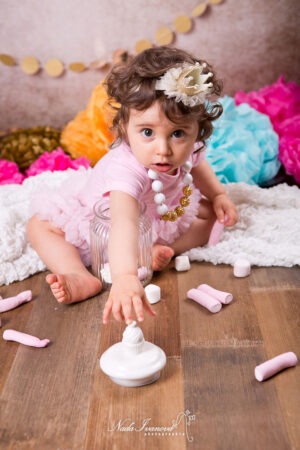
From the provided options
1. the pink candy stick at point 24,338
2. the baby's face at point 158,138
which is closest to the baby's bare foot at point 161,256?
the baby's face at point 158,138

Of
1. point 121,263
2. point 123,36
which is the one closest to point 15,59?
point 123,36

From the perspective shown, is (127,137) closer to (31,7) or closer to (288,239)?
(288,239)

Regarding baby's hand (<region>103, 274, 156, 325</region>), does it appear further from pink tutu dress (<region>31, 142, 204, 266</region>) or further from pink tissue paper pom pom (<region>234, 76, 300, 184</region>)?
pink tissue paper pom pom (<region>234, 76, 300, 184</region>)

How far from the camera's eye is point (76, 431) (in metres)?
1.05

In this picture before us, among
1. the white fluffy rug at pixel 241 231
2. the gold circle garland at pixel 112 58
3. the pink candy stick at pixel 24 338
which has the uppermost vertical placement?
the gold circle garland at pixel 112 58

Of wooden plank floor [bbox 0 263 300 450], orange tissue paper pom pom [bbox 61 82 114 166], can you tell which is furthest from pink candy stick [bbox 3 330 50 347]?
orange tissue paper pom pom [bbox 61 82 114 166]

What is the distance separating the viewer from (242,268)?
5.04 feet

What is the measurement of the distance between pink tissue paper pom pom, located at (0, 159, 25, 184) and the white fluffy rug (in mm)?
110

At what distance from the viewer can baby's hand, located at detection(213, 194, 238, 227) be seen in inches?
66.5

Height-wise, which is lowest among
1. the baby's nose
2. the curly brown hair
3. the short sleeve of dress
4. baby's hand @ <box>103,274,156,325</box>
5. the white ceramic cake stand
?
the white ceramic cake stand

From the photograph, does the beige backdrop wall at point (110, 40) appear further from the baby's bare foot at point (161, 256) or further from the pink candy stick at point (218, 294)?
the pink candy stick at point (218, 294)

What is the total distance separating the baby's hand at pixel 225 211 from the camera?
66.5 inches

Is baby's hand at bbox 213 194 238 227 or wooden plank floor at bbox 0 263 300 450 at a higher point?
wooden plank floor at bbox 0 263 300 450

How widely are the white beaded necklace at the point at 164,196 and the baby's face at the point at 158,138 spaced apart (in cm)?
7
